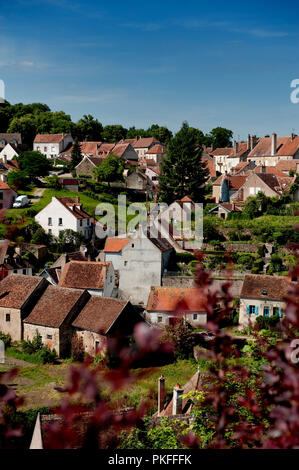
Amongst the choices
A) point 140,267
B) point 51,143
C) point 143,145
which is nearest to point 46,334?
point 140,267

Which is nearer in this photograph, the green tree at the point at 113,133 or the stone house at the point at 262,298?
the stone house at the point at 262,298

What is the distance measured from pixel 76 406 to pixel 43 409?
1536cm

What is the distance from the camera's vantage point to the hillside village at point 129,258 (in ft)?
82.5

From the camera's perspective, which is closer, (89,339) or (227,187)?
(89,339)

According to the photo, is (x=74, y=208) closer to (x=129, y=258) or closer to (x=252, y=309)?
(x=129, y=258)

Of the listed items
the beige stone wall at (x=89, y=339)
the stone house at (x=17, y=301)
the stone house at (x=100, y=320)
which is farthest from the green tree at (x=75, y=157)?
the beige stone wall at (x=89, y=339)

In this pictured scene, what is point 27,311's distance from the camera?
26.3 meters

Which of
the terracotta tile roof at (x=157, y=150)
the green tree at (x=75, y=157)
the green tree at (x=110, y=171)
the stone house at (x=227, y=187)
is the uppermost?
the terracotta tile roof at (x=157, y=150)

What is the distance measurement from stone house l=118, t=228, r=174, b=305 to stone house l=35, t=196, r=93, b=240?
1037 cm

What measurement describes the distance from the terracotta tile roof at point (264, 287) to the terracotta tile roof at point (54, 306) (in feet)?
33.0

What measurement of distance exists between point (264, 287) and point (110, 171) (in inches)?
1269

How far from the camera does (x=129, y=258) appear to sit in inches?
1218

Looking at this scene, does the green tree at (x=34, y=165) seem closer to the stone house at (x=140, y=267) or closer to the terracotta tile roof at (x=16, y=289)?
the stone house at (x=140, y=267)
